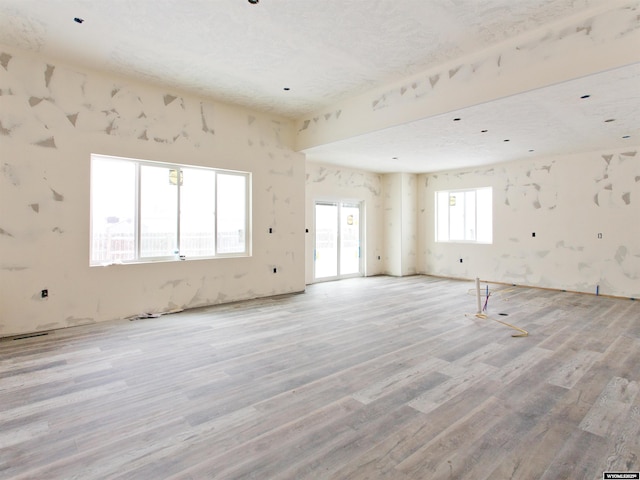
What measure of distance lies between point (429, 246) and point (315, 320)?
19.0 feet

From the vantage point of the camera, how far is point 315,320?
189 inches

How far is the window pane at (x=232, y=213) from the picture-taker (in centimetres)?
600

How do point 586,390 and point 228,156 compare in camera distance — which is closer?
point 586,390

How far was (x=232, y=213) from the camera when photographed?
614 centimetres

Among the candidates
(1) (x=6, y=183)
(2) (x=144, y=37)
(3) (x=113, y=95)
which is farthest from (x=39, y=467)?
(3) (x=113, y=95)

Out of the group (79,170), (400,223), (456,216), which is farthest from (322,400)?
(456,216)

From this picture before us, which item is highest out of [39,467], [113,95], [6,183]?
[113,95]

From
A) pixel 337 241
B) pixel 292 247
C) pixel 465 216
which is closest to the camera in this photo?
pixel 292 247

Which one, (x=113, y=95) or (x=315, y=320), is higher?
(x=113, y=95)

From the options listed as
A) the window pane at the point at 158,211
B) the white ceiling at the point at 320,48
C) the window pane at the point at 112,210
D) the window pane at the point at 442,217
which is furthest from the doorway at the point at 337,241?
the window pane at the point at 112,210

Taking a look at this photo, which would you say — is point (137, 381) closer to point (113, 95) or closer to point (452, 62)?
point (113, 95)

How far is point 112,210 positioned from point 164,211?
0.70 meters

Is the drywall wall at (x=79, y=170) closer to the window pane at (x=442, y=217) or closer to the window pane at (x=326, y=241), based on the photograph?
the window pane at (x=326, y=241)

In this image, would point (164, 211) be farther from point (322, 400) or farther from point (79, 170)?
point (322, 400)
